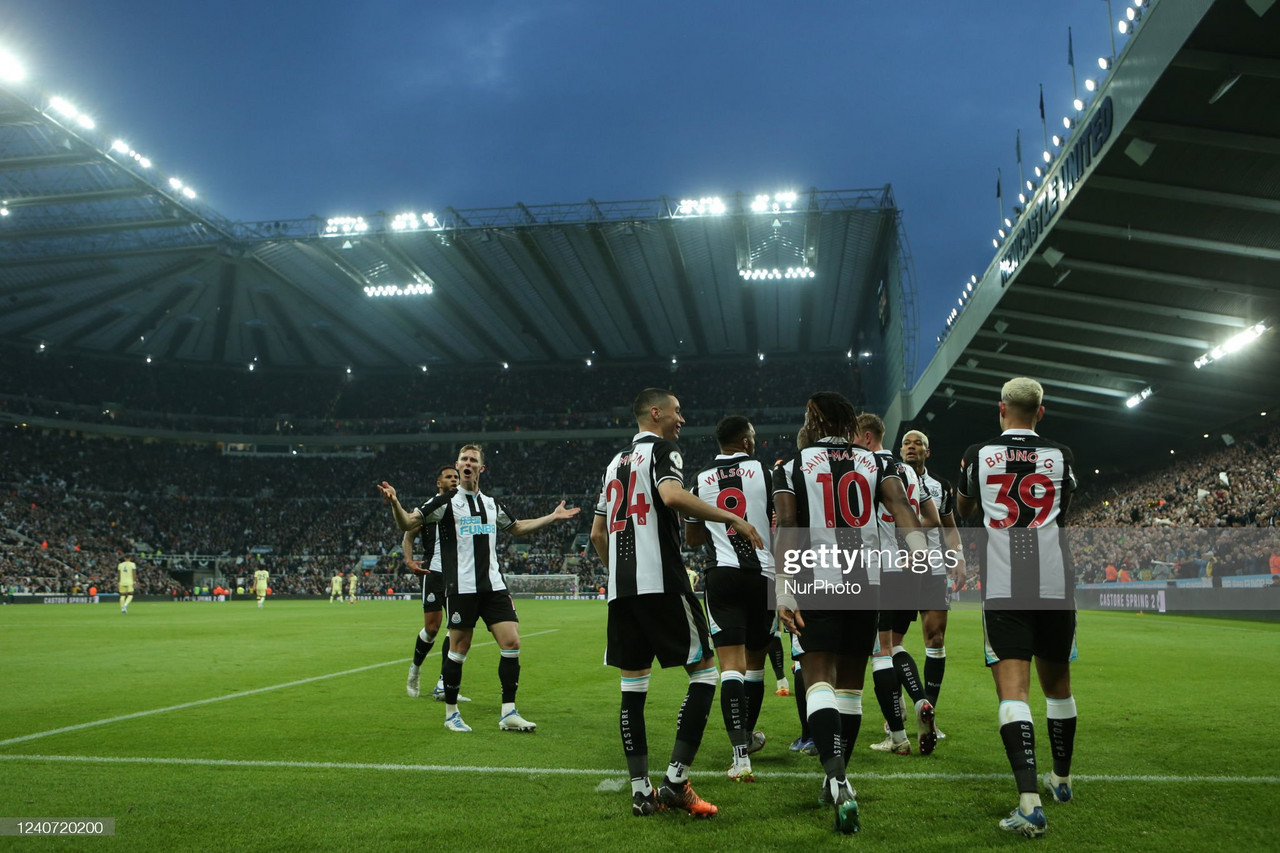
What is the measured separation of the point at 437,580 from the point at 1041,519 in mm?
5927

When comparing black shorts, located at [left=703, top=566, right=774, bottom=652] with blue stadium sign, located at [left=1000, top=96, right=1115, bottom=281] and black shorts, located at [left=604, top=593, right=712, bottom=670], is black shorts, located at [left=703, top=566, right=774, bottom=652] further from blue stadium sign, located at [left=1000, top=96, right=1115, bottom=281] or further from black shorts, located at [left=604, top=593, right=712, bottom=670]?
blue stadium sign, located at [left=1000, top=96, right=1115, bottom=281]

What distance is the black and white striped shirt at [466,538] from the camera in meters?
7.64

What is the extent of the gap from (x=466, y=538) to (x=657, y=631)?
3.44 m

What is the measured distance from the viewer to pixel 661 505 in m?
4.84

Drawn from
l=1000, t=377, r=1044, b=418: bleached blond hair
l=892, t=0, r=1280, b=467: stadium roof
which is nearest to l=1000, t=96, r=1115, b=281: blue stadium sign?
l=892, t=0, r=1280, b=467: stadium roof

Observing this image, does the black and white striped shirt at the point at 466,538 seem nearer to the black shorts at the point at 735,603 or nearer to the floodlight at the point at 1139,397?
the black shorts at the point at 735,603

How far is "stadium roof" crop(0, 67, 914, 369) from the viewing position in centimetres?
3497

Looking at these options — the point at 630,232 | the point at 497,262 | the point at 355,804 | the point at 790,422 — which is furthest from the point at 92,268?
the point at 355,804

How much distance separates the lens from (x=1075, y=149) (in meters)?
17.1

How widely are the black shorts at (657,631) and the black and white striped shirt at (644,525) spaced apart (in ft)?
0.22

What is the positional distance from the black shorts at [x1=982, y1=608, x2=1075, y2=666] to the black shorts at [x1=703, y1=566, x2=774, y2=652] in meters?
1.34

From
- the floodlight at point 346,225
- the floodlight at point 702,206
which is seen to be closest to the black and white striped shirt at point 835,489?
the floodlight at point 702,206

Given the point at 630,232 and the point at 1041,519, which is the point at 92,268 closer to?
the point at 630,232

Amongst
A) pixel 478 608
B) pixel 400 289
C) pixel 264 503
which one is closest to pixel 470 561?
pixel 478 608
